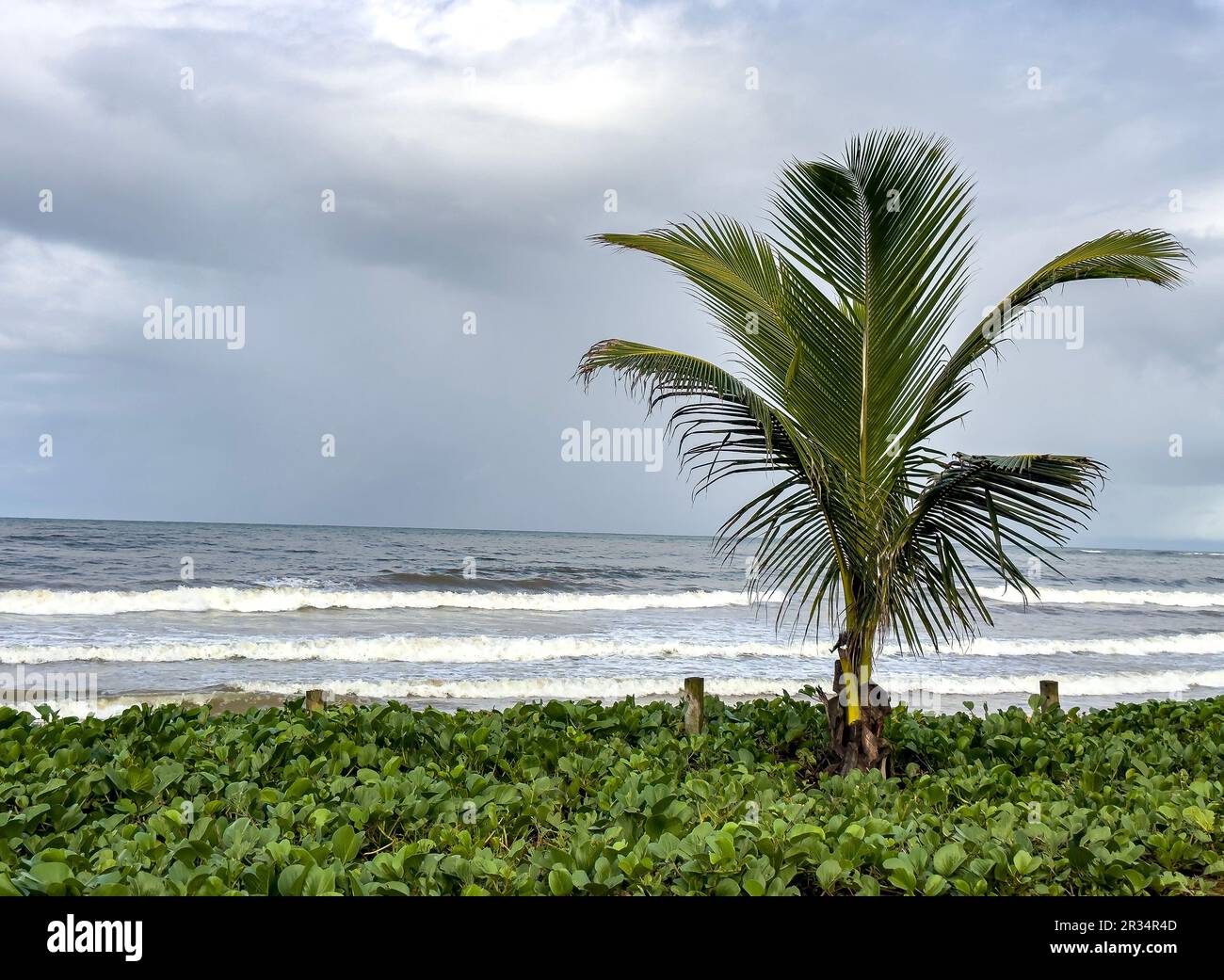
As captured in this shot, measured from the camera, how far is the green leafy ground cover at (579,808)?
288cm

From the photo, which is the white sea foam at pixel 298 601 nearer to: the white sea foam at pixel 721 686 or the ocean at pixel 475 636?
the ocean at pixel 475 636

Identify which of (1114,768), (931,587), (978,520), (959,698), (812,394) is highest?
(812,394)

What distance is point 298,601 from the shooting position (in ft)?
73.9

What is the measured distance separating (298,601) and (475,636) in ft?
22.7

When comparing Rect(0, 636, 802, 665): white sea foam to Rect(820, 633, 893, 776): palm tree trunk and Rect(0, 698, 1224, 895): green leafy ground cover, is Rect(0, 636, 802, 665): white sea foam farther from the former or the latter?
Rect(820, 633, 893, 776): palm tree trunk

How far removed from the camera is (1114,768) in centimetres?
504

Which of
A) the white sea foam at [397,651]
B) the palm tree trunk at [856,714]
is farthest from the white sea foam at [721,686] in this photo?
the palm tree trunk at [856,714]

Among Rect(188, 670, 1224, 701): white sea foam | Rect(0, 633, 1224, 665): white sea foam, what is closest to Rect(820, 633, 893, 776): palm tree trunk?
Rect(188, 670, 1224, 701): white sea foam

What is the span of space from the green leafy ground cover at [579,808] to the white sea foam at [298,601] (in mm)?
17785

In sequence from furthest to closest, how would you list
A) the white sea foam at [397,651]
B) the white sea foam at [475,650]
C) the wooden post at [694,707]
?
the white sea foam at [475,650]
the white sea foam at [397,651]
the wooden post at [694,707]
